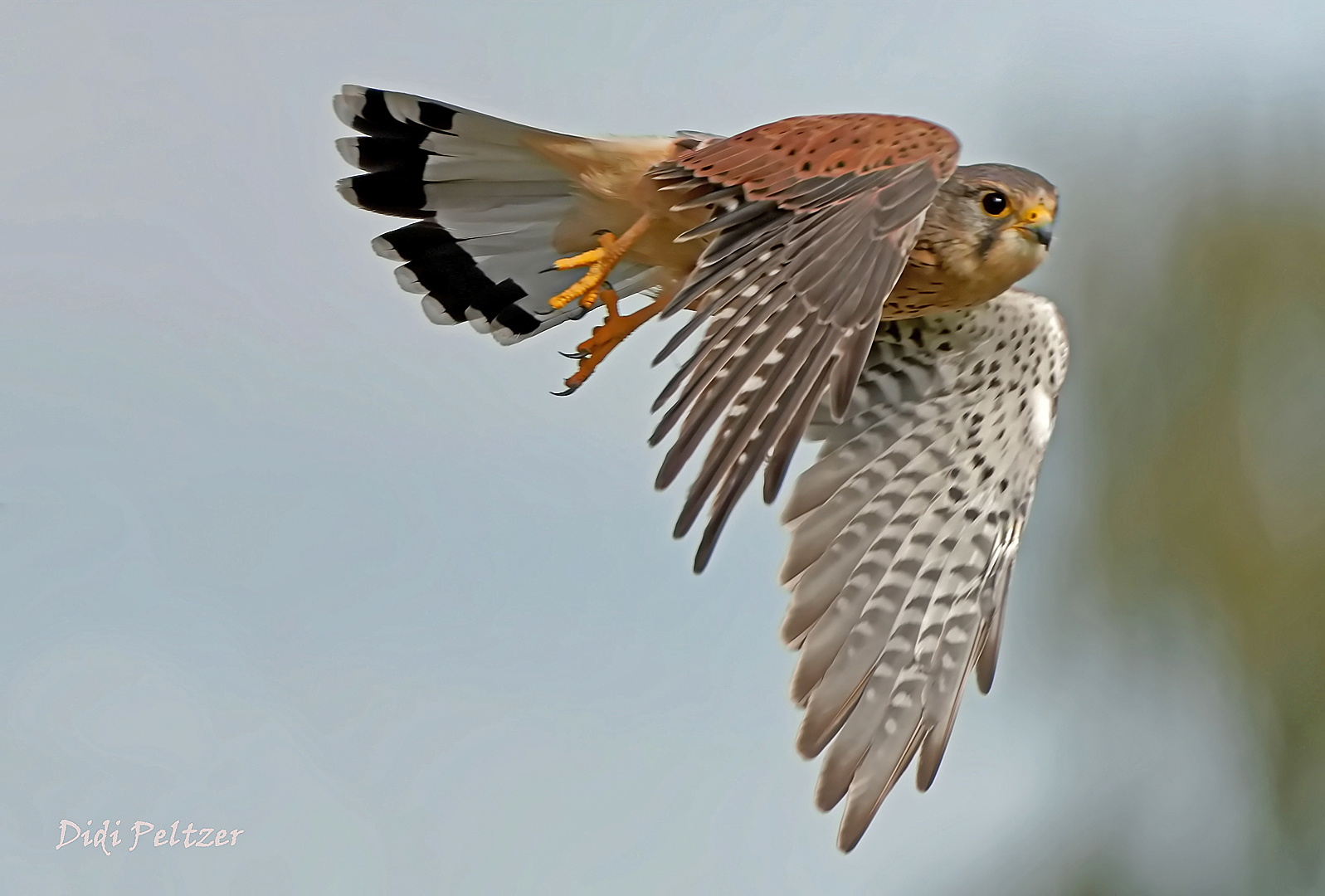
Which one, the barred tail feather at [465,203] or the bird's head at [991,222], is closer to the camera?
the bird's head at [991,222]

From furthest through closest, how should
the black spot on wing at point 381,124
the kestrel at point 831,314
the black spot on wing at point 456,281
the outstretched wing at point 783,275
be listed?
the black spot on wing at point 456,281 < the black spot on wing at point 381,124 < the kestrel at point 831,314 < the outstretched wing at point 783,275

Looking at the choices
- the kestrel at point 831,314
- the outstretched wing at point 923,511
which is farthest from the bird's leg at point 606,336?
the outstretched wing at point 923,511

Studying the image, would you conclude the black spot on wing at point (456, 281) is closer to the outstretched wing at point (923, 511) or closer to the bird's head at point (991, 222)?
the outstretched wing at point (923, 511)

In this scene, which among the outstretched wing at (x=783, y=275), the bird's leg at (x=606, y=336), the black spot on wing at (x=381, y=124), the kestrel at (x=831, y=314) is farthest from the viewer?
the black spot on wing at (x=381, y=124)

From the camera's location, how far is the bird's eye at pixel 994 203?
3.73 metres

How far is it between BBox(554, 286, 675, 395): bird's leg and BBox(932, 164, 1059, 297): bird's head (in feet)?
2.36

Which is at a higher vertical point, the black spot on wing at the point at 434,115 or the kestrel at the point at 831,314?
the black spot on wing at the point at 434,115

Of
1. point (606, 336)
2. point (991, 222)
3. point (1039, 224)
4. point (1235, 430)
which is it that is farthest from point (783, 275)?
point (1235, 430)

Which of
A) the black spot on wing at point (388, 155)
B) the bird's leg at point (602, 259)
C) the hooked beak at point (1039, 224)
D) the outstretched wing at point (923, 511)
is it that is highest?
the black spot on wing at point (388, 155)

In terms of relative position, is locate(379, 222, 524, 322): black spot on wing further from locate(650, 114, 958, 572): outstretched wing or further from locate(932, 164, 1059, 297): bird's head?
locate(932, 164, 1059, 297): bird's head

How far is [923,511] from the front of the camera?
14.6 feet

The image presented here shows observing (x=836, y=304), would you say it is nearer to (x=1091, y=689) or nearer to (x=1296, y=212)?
(x=1091, y=689)

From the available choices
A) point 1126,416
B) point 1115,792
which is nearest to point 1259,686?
point 1115,792

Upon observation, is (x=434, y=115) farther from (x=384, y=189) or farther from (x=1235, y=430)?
(x=1235, y=430)
